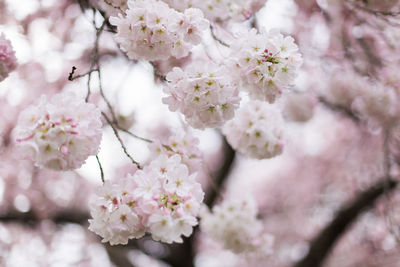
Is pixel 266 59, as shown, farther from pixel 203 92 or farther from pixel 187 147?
pixel 187 147

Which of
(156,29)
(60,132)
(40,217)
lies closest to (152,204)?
(60,132)

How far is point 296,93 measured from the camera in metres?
3.95

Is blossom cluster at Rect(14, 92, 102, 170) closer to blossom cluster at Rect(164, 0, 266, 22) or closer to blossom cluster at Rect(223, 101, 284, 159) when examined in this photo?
blossom cluster at Rect(164, 0, 266, 22)

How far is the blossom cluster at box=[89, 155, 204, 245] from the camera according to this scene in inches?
48.5

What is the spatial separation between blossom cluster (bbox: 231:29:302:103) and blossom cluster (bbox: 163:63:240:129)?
67 millimetres

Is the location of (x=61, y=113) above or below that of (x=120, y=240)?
above

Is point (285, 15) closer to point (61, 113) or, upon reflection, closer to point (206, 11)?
point (206, 11)

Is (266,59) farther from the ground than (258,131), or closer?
farther from the ground

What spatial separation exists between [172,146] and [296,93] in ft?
7.89

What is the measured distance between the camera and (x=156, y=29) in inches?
54.9

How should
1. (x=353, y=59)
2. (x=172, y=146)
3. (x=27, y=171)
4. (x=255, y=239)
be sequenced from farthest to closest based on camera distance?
1. (x=27, y=171)
2. (x=353, y=59)
3. (x=255, y=239)
4. (x=172, y=146)

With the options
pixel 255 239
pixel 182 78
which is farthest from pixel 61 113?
pixel 255 239

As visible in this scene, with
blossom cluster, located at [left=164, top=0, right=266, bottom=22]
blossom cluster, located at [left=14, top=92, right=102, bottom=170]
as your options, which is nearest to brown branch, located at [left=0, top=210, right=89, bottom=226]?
blossom cluster, located at [left=164, top=0, right=266, bottom=22]

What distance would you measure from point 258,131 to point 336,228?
2.74 meters
